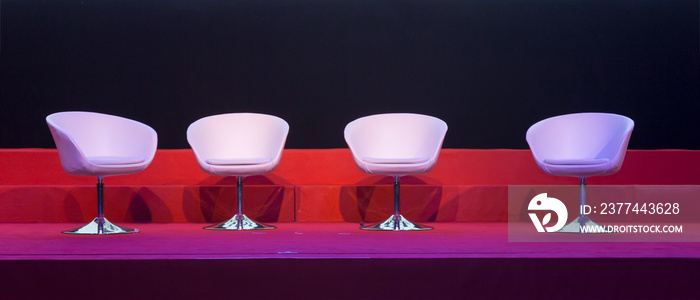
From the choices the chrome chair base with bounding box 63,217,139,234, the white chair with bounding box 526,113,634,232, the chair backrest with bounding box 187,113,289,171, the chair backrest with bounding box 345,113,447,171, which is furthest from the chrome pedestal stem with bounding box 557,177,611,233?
the chrome chair base with bounding box 63,217,139,234

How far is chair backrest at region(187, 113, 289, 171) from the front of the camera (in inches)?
206

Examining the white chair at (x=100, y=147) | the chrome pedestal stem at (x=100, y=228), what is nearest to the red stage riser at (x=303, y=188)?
the white chair at (x=100, y=147)

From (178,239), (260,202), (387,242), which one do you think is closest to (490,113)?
(260,202)

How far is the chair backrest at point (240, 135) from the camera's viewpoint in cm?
524

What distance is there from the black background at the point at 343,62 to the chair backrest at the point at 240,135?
0.82m

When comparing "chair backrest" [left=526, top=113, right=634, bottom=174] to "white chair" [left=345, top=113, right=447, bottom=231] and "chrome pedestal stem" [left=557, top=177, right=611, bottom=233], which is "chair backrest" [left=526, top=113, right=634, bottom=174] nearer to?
"chrome pedestal stem" [left=557, top=177, right=611, bottom=233]

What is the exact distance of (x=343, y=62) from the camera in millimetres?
6211

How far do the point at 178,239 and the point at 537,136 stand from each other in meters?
2.49

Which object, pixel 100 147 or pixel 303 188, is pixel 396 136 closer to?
pixel 303 188

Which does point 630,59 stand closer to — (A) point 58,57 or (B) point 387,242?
(B) point 387,242

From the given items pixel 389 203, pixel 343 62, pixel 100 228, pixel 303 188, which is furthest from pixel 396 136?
pixel 100 228

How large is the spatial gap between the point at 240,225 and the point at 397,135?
135 cm

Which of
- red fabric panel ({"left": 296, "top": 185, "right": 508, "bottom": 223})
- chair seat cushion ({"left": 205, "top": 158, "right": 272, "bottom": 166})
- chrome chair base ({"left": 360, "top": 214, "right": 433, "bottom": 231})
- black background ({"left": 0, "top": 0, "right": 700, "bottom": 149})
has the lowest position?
chrome chair base ({"left": 360, "top": 214, "right": 433, "bottom": 231})

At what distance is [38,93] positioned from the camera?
6.19 meters
